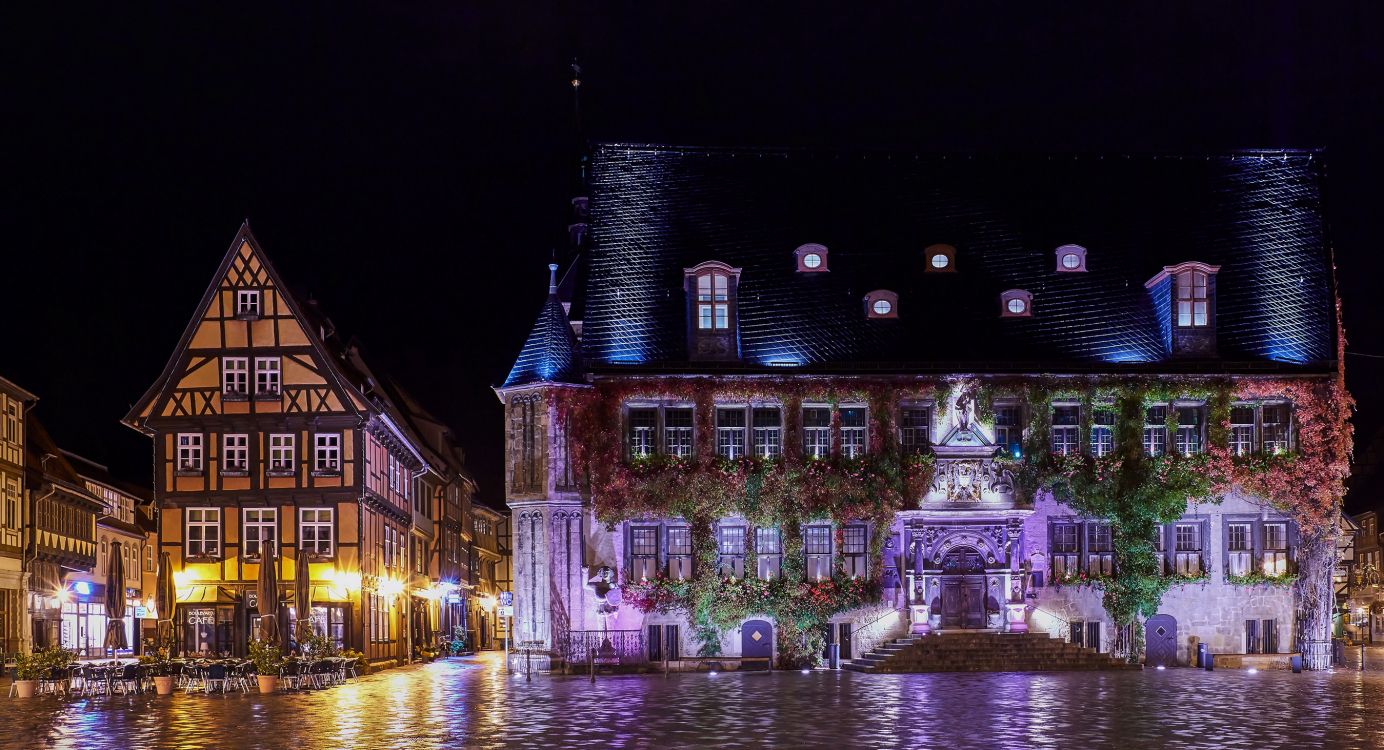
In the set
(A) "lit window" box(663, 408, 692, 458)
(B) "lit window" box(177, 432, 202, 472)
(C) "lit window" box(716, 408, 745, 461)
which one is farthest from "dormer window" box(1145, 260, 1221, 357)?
(B) "lit window" box(177, 432, 202, 472)

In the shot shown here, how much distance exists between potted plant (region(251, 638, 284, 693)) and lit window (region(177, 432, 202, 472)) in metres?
13.6

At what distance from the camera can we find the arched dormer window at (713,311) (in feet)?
162

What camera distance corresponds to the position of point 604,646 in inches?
1871

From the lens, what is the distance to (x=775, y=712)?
29.2 meters

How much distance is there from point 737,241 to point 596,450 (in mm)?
8244

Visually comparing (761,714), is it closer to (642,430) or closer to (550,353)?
(642,430)

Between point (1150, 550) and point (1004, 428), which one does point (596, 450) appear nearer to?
point (1004, 428)

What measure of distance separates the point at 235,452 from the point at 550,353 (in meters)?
11.3

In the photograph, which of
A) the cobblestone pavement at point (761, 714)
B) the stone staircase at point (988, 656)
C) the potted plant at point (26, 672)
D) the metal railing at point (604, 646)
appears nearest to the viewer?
the cobblestone pavement at point (761, 714)

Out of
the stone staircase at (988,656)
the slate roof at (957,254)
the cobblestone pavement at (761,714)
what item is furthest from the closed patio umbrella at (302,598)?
the stone staircase at (988,656)

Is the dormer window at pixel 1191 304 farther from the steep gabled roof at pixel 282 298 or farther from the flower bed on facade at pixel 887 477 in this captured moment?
the steep gabled roof at pixel 282 298

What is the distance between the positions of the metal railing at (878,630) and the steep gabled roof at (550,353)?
35.4 feet

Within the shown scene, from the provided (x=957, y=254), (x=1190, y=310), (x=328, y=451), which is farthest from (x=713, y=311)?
(x=1190, y=310)

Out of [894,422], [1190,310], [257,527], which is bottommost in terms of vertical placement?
[257,527]
